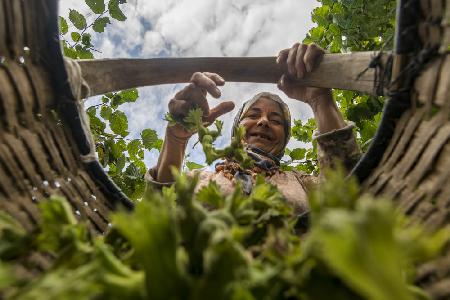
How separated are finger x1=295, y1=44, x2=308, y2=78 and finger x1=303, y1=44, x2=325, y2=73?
1.6 inches

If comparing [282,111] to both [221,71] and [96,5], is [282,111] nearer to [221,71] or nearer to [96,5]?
[221,71]

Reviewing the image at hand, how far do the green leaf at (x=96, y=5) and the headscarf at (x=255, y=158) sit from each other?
1422 millimetres

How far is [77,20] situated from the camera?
3516 millimetres

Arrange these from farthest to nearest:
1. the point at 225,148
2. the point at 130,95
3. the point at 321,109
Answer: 1. the point at 130,95
2. the point at 321,109
3. the point at 225,148

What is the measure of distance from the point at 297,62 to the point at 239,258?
162 cm

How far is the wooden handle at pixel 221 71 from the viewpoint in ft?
5.43

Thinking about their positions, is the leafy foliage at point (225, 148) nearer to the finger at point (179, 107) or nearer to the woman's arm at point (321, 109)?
the finger at point (179, 107)

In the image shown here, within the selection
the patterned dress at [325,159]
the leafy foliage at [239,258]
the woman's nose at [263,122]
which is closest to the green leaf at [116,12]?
the woman's nose at [263,122]

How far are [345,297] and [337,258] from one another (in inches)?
6.1

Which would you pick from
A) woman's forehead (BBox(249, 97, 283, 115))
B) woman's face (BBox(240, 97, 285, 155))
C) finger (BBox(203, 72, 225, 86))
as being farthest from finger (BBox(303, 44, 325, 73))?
woman's forehead (BBox(249, 97, 283, 115))

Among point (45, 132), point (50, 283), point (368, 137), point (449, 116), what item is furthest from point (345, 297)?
point (368, 137)

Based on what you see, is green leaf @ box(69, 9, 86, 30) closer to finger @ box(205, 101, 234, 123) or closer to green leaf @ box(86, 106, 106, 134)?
green leaf @ box(86, 106, 106, 134)

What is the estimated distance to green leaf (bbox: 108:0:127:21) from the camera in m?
3.42

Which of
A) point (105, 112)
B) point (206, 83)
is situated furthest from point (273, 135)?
point (105, 112)
